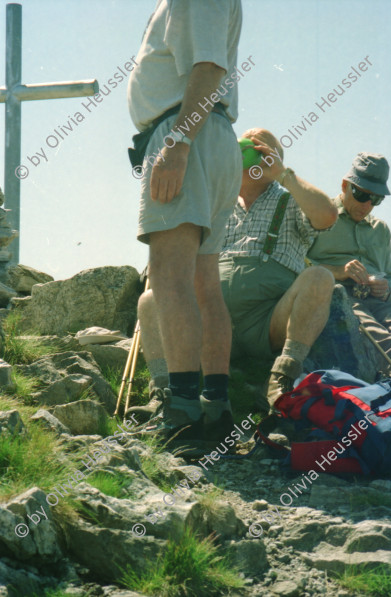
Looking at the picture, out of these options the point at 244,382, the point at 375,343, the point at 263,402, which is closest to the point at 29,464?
the point at 263,402

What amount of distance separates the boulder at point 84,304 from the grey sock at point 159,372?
2.26 m

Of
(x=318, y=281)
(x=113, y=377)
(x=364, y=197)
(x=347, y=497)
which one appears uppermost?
(x=364, y=197)

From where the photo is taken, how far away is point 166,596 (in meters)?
2.37

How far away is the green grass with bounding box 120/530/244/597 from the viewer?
7.86ft

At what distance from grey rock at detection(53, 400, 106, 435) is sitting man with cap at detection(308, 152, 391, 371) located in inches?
117

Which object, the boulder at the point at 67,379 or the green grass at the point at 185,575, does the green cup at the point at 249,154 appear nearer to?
the boulder at the point at 67,379

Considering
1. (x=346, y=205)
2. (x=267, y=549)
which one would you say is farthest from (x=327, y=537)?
(x=346, y=205)

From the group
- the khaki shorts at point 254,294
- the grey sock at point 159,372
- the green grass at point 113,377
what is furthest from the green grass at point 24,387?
the khaki shorts at point 254,294

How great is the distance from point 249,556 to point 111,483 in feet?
1.99

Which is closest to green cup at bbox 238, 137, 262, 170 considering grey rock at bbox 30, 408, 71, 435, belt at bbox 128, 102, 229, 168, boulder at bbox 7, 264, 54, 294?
belt at bbox 128, 102, 229, 168

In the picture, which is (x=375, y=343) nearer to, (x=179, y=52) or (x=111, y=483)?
(x=179, y=52)

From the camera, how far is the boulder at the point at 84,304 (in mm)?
7062

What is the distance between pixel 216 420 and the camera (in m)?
4.10

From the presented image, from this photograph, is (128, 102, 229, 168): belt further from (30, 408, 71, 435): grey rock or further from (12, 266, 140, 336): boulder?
(12, 266, 140, 336): boulder
